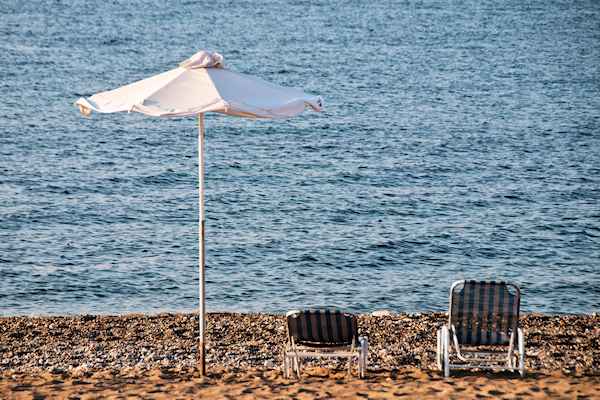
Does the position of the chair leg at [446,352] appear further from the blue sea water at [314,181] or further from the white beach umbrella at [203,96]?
the blue sea water at [314,181]

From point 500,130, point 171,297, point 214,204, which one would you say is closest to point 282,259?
point 171,297

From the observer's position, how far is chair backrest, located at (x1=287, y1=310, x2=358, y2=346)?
11.3 metres

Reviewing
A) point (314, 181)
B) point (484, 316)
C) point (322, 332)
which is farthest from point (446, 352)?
point (314, 181)

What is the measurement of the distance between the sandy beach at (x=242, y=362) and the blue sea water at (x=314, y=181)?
434 cm

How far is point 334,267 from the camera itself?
903 inches

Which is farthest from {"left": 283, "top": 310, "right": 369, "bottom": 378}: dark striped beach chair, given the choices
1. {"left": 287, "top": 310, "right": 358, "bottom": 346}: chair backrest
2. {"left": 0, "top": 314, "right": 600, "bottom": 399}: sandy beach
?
{"left": 0, "top": 314, "right": 600, "bottom": 399}: sandy beach

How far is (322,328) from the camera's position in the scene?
11344mm

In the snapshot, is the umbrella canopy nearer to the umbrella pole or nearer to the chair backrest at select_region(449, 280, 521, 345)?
the umbrella pole

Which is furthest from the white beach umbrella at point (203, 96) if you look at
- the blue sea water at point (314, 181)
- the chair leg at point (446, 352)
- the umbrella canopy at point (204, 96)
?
the blue sea water at point (314, 181)

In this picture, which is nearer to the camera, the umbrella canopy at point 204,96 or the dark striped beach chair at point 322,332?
the umbrella canopy at point 204,96

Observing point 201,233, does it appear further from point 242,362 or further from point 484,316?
point 484,316

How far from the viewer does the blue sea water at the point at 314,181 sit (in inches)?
859

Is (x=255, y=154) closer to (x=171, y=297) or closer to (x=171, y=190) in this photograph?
(x=171, y=190)

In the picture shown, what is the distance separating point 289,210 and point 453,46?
41385 mm
